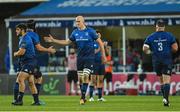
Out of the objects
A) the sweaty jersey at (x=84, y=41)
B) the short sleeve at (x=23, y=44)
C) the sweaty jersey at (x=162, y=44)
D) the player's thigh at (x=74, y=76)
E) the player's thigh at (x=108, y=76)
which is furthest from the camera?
the player's thigh at (x=74, y=76)

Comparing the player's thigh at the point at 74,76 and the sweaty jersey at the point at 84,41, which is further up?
the sweaty jersey at the point at 84,41

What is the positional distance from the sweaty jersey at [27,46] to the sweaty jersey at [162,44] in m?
2.85

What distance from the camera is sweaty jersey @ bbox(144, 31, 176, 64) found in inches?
739

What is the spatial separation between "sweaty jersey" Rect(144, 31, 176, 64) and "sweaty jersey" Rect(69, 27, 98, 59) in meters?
1.71

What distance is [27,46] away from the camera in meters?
19.0

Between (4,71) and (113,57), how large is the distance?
20.5ft

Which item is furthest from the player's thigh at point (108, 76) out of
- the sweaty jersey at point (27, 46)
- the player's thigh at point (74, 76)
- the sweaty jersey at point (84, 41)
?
the sweaty jersey at point (27, 46)

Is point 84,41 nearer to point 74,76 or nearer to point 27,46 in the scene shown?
point 27,46

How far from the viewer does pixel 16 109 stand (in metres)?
17.7

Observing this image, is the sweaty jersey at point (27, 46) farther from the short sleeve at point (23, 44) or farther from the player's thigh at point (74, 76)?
the player's thigh at point (74, 76)

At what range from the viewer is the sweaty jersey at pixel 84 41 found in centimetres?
1984

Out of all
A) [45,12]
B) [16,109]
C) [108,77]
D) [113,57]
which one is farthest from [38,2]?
[16,109]

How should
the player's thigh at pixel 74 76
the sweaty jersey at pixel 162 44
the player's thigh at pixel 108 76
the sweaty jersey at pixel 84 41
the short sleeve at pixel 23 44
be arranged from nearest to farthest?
the sweaty jersey at pixel 162 44, the short sleeve at pixel 23 44, the sweaty jersey at pixel 84 41, the player's thigh at pixel 108 76, the player's thigh at pixel 74 76

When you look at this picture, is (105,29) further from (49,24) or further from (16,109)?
(16,109)
